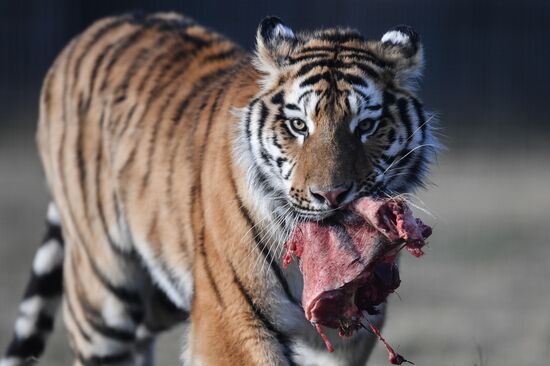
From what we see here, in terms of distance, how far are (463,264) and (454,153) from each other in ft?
5.52

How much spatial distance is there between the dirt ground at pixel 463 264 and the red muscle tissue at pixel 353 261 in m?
1.53

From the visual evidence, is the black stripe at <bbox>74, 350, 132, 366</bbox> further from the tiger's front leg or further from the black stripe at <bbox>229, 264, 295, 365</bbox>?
the black stripe at <bbox>229, 264, 295, 365</bbox>

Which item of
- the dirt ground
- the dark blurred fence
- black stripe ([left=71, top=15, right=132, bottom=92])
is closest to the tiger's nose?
black stripe ([left=71, top=15, right=132, bottom=92])

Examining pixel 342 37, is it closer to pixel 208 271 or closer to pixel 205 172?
pixel 205 172

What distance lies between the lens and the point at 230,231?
2809 mm

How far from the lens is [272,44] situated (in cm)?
279

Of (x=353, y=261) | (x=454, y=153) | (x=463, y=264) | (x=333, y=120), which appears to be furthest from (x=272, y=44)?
(x=454, y=153)

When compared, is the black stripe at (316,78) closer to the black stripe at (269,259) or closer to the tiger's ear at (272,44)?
the tiger's ear at (272,44)

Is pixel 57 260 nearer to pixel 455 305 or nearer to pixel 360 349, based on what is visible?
pixel 360 349

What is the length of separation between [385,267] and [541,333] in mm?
2481

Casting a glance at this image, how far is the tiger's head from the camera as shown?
2510 millimetres

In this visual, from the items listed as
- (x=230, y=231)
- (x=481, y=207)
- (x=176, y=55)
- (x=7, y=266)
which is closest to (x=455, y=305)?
(x=481, y=207)

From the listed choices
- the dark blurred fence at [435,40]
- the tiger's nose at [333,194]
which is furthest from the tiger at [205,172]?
the dark blurred fence at [435,40]

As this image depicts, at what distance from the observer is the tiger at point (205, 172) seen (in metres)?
2.62
